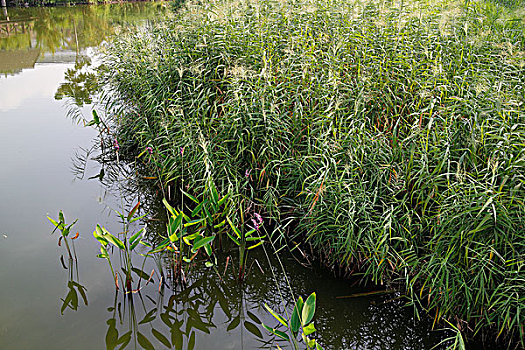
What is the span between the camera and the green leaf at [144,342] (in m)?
2.62

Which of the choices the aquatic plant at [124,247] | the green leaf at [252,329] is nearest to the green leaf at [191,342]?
the green leaf at [252,329]

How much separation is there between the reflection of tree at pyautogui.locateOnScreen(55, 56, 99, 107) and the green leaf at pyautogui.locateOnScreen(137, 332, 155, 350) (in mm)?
5335

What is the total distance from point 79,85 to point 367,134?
6.49 meters

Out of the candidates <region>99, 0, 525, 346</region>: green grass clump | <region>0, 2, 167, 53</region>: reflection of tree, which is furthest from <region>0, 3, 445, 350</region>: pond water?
Answer: <region>0, 2, 167, 53</region>: reflection of tree

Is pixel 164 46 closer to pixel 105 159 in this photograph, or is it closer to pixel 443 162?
pixel 105 159

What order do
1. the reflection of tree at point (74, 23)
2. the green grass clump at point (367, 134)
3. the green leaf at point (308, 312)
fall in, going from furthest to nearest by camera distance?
the reflection of tree at point (74, 23) → the green grass clump at point (367, 134) → the green leaf at point (308, 312)

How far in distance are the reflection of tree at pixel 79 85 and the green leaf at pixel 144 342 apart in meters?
5.33

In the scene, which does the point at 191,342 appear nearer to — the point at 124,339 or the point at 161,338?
the point at 161,338

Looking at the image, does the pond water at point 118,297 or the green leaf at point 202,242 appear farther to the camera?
the green leaf at point 202,242

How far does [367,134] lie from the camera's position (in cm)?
354

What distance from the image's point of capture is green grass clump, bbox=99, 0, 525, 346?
8.56ft

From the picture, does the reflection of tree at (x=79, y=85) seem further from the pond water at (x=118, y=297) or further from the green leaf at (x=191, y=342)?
the green leaf at (x=191, y=342)

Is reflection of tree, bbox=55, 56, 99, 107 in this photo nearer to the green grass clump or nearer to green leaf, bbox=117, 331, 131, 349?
the green grass clump

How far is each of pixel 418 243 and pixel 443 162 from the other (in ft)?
1.88
